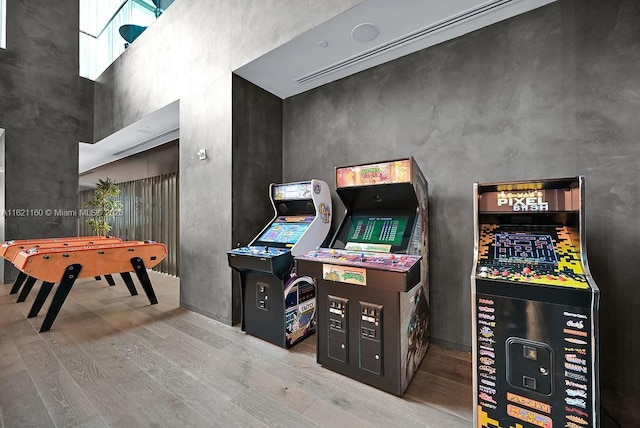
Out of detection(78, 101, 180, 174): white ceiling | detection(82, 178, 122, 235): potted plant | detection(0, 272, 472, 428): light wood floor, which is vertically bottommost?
detection(0, 272, 472, 428): light wood floor

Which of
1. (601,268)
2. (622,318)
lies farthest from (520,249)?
(622,318)

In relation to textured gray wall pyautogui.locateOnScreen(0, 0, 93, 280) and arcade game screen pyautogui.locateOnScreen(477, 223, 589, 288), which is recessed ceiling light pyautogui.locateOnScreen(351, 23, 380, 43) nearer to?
arcade game screen pyautogui.locateOnScreen(477, 223, 589, 288)

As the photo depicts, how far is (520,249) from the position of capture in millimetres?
1614

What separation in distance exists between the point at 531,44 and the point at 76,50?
7.81m

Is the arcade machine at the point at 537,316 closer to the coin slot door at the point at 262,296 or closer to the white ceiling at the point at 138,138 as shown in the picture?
the coin slot door at the point at 262,296

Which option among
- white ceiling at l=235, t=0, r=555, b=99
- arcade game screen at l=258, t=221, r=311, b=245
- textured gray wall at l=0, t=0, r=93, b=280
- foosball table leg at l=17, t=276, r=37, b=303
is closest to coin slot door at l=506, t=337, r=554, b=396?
arcade game screen at l=258, t=221, r=311, b=245

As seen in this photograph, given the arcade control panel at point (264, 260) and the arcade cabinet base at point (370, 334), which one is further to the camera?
the arcade control panel at point (264, 260)

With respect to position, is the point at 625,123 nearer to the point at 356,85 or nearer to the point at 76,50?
the point at 356,85

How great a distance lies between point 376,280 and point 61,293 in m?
3.49

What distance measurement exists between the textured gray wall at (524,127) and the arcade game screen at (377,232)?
0.58 m

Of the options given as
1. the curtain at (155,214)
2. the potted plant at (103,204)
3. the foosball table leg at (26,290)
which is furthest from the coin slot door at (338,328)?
the potted plant at (103,204)

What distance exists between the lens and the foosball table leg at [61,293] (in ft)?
9.77

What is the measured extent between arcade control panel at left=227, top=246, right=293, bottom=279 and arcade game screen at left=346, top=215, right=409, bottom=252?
57cm

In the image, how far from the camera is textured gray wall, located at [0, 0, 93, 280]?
5066 millimetres
